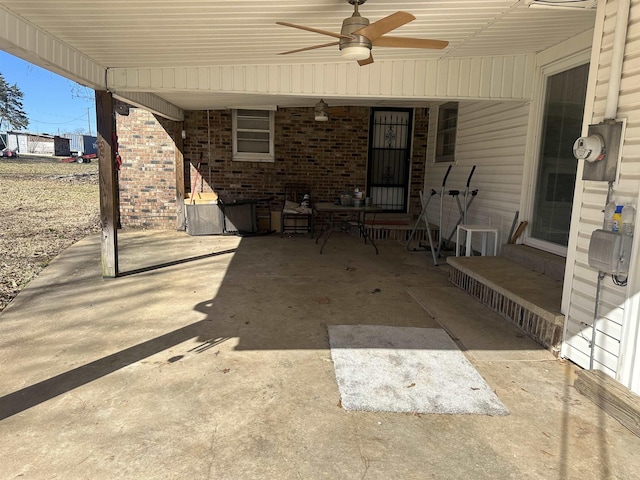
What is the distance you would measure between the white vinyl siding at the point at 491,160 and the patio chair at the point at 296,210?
2689mm

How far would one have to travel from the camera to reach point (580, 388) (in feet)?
9.64

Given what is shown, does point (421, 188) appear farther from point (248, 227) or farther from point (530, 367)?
point (530, 367)

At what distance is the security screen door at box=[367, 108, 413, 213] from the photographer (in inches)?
366

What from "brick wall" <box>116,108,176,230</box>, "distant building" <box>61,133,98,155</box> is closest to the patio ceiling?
"brick wall" <box>116,108,176,230</box>

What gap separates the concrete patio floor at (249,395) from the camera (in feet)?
7.16

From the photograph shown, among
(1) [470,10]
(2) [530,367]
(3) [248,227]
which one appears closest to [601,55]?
Answer: (1) [470,10]

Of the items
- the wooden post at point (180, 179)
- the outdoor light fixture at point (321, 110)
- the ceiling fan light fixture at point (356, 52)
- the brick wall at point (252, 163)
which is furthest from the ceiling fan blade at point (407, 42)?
the wooden post at point (180, 179)

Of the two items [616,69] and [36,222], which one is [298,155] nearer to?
[36,222]

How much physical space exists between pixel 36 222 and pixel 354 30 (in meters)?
8.79

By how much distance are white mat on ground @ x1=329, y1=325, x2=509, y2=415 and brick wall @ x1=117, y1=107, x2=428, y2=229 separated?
5.82 metres

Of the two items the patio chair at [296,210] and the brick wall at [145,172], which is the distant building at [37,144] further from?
the patio chair at [296,210]

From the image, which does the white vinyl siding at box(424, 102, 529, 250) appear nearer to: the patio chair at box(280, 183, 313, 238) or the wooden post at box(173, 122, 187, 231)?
the patio chair at box(280, 183, 313, 238)

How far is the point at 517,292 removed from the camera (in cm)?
399

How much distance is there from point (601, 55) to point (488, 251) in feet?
11.2
